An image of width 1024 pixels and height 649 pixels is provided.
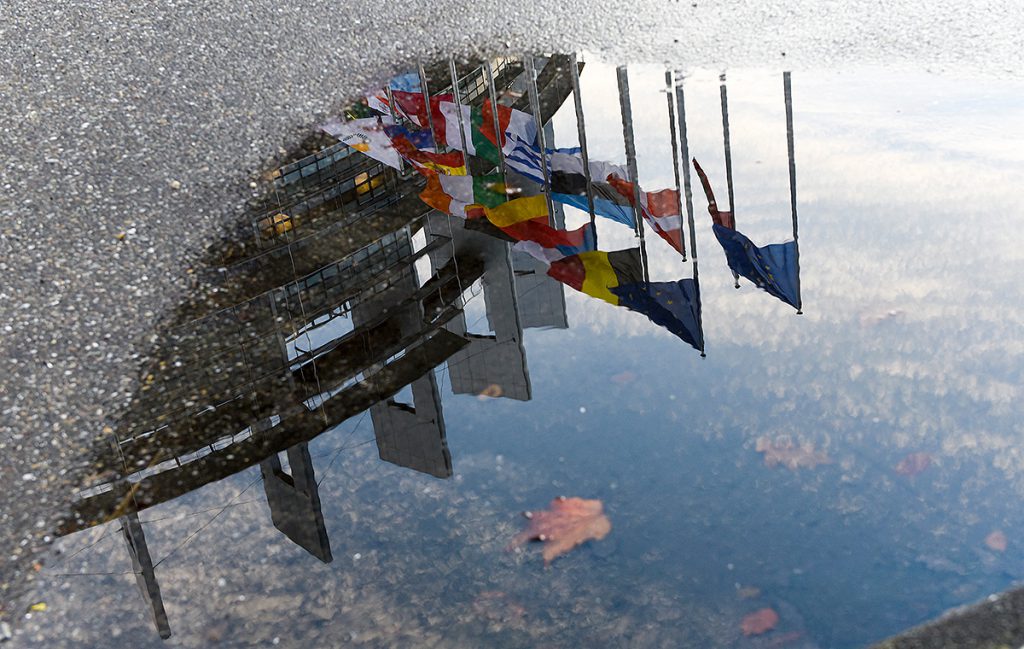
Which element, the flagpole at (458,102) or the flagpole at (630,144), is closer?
the flagpole at (630,144)

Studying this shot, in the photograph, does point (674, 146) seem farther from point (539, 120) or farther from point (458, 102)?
point (458, 102)

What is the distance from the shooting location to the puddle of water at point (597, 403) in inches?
101

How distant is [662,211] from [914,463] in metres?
1.99

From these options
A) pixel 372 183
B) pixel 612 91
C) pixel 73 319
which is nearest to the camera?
pixel 73 319

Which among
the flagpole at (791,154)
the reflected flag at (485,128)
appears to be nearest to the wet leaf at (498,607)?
the flagpole at (791,154)

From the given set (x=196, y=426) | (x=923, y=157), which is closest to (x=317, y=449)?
(x=196, y=426)

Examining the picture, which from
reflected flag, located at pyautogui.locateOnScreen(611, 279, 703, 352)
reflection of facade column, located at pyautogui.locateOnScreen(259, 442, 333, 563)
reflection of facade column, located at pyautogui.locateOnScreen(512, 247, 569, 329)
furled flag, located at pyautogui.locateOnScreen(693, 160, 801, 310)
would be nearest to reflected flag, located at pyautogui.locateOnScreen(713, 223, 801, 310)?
furled flag, located at pyautogui.locateOnScreen(693, 160, 801, 310)

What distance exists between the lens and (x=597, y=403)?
329cm

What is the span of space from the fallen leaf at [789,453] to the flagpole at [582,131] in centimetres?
161

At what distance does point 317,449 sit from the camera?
128 inches

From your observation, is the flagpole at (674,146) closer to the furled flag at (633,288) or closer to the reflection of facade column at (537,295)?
the furled flag at (633,288)

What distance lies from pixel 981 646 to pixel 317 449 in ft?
6.56

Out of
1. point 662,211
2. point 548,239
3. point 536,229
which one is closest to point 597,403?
point 548,239

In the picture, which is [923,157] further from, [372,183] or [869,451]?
[372,183]
